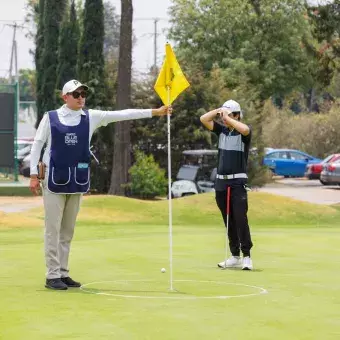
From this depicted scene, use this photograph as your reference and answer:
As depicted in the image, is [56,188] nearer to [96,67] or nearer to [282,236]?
[282,236]

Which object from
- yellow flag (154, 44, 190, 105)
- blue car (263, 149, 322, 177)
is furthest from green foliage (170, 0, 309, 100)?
yellow flag (154, 44, 190, 105)

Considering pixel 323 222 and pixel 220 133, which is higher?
pixel 220 133

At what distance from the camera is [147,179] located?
37.5m

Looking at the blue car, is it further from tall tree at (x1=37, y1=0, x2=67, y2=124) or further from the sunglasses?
the sunglasses

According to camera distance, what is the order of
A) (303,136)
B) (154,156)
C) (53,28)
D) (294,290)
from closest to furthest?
(294,290)
(154,156)
(53,28)
(303,136)

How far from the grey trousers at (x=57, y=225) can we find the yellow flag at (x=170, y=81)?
136cm

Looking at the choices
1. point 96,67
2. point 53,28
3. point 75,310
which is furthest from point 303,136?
point 75,310

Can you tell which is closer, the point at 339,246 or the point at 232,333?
the point at 232,333

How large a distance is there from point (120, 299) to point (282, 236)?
925 centimetres

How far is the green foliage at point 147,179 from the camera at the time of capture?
37406mm

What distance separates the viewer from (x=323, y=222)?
90.5 feet

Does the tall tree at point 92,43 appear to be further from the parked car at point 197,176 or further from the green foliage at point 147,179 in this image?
the parked car at point 197,176

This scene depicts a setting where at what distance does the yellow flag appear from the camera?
38.5 ft

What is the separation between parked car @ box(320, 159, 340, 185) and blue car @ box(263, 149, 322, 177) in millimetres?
7148
